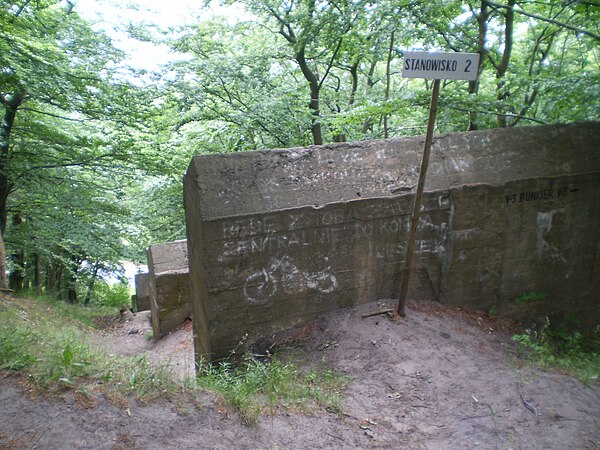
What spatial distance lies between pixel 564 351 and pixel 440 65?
12.0 feet

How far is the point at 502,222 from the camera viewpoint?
544 centimetres

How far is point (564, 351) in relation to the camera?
5.56m

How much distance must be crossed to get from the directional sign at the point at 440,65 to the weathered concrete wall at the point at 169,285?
19.0 feet

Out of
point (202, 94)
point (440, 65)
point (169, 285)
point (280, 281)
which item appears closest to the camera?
point (440, 65)

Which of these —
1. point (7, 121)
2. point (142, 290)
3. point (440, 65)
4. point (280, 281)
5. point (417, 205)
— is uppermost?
point (7, 121)

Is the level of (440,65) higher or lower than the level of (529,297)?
higher

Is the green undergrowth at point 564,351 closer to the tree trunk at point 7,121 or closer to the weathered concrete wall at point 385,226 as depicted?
the weathered concrete wall at point 385,226

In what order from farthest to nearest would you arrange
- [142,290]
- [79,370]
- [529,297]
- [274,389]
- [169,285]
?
[142,290]
[169,285]
[529,297]
[274,389]
[79,370]

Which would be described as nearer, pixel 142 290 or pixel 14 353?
pixel 14 353

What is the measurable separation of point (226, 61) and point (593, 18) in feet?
23.3

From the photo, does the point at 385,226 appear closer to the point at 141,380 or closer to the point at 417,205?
the point at 417,205

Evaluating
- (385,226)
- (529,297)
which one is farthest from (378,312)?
(529,297)

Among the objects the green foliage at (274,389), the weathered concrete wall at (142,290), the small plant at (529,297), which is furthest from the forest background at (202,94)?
the green foliage at (274,389)

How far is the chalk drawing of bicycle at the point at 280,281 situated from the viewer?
15.1 ft
